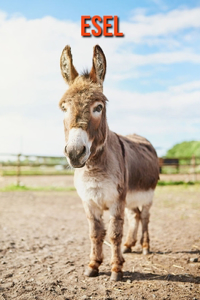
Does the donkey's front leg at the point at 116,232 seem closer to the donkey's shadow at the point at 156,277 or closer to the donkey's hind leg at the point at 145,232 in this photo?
the donkey's shadow at the point at 156,277

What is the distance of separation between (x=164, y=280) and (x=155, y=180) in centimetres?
172

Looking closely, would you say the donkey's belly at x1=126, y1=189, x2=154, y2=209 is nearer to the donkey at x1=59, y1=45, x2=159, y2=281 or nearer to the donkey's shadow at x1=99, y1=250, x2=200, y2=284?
the donkey at x1=59, y1=45, x2=159, y2=281

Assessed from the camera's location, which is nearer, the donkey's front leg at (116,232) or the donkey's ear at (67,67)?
the donkey's ear at (67,67)

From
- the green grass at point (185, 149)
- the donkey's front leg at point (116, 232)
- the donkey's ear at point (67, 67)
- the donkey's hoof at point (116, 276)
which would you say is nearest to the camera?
the donkey's ear at point (67, 67)

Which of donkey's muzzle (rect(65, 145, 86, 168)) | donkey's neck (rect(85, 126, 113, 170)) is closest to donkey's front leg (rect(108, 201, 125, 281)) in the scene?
donkey's neck (rect(85, 126, 113, 170))

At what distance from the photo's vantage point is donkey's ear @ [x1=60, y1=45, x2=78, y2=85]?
3.31 meters

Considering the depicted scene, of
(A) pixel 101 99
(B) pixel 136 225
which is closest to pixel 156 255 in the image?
(B) pixel 136 225

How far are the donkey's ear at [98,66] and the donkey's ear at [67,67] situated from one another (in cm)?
24

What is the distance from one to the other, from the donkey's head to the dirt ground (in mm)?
1620

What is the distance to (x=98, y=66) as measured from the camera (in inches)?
127

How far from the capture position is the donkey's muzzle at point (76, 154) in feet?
8.84

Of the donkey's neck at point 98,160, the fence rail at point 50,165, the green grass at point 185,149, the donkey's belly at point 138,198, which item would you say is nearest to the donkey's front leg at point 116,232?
the donkey's neck at point 98,160

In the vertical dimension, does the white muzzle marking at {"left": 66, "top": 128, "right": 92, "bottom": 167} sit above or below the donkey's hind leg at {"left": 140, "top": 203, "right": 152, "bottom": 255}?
above

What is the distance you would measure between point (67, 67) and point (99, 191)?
1.48 m
